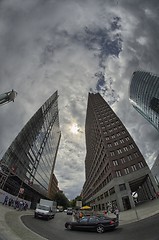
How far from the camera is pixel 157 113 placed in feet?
244

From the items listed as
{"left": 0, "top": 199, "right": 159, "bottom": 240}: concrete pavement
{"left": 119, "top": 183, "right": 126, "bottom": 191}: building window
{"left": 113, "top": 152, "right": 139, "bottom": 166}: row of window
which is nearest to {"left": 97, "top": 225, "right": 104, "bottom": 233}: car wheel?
{"left": 0, "top": 199, "right": 159, "bottom": 240}: concrete pavement

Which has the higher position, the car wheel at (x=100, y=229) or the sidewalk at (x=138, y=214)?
the car wheel at (x=100, y=229)

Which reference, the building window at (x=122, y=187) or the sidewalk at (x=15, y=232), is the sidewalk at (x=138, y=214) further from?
the building window at (x=122, y=187)

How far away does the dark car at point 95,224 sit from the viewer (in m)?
12.2

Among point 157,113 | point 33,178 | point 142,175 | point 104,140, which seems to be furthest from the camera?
point 157,113

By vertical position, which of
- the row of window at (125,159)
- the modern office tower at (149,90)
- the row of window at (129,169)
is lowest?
the row of window at (129,169)

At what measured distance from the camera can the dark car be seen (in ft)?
40.0

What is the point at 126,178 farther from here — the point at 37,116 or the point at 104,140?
the point at 37,116

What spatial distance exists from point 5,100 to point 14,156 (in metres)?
28.3

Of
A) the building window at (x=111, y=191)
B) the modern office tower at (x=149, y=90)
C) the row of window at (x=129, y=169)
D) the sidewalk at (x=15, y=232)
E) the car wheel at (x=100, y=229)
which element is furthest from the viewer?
the modern office tower at (x=149, y=90)

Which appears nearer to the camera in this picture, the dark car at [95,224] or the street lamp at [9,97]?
the dark car at [95,224]

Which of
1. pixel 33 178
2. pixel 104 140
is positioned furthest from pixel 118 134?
pixel 33 178

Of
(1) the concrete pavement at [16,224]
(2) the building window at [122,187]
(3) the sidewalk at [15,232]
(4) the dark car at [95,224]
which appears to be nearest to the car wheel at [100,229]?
(4) the dark car at [95,224]

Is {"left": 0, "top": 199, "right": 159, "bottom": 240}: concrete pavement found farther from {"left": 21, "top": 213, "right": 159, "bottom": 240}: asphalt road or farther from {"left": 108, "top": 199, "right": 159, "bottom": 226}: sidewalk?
{"left": 21, "top": 213, "right": 159, "bottom": 240}: asphalt road
